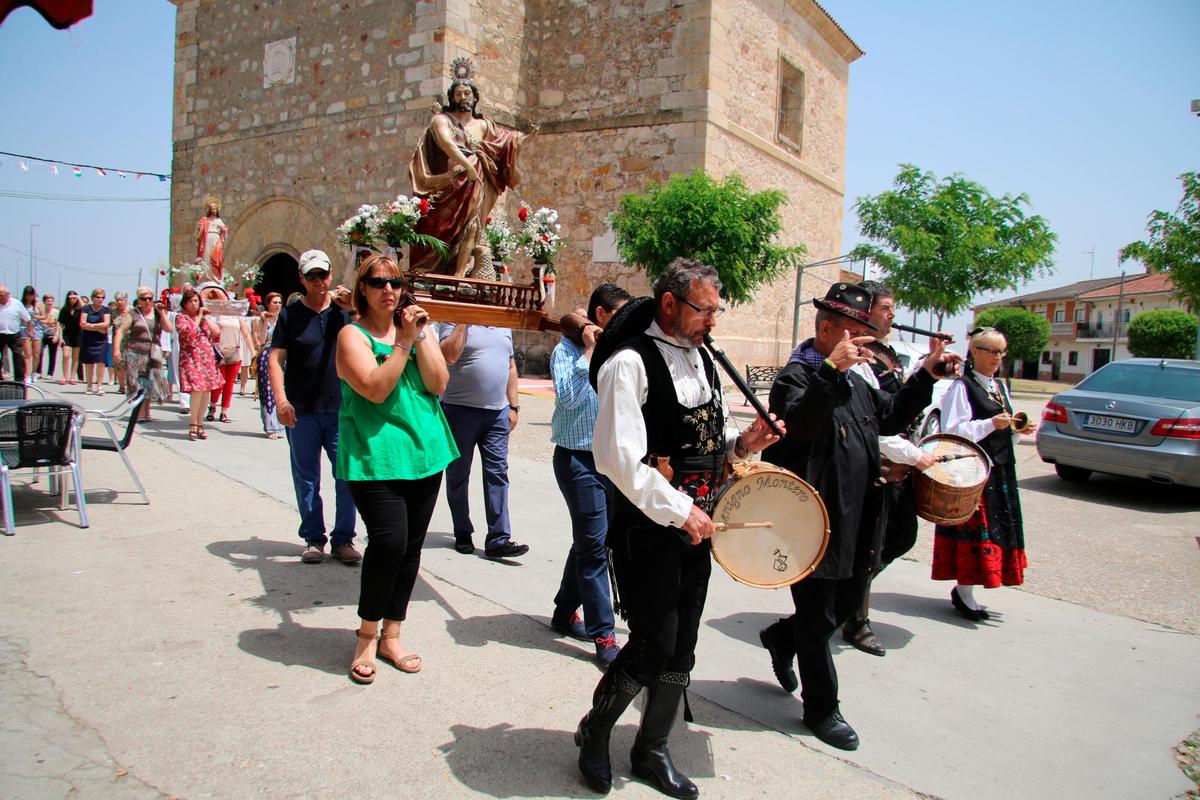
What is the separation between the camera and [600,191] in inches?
704

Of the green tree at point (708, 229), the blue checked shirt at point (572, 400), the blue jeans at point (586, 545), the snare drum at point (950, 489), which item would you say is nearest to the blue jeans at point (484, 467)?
Answer: the blue checked shirt at point (572, 400)

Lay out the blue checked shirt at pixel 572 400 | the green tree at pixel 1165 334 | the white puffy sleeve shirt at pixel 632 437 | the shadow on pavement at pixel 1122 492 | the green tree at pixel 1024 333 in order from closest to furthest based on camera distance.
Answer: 1. the white puffy sleeve shirt at pixel 632 437
2. the blue checked shirt at pixel 572 400
3. the shadow on pavement at pixel 1122 492
4. the green tree at pixel 1165 334
5. the green tree at pixel 1024 333

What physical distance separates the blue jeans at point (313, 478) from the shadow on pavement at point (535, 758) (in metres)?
2.33

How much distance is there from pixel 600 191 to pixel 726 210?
4.37 metres

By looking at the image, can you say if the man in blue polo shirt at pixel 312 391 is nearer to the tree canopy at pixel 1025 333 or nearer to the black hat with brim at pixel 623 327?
the black hat with brim at pixel 623 327

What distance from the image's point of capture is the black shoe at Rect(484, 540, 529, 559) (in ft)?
17.9

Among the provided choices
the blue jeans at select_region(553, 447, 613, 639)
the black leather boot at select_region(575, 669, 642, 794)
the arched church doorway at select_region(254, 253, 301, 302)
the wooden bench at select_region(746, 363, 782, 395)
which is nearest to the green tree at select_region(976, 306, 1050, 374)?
the wooden bench at select_region(746, 363, 782, 395)

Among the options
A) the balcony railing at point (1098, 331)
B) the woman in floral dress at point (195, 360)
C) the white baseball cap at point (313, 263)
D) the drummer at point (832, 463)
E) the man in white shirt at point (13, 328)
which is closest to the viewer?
the drummer at point (832, 463)

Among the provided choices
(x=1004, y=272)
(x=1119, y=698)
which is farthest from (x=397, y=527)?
(x=1004, y=272)

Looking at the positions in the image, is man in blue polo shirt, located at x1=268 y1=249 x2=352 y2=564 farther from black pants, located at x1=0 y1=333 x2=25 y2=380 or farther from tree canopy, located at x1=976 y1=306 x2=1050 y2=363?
tree canopy, located at x1=976 y1=306 x2=1050 y2=363

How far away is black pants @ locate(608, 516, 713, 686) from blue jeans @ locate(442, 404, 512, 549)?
2.71 m

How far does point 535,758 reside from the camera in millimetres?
2973

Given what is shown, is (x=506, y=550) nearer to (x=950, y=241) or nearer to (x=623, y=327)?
(x=623, y=327)

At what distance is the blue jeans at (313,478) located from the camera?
203 inches
